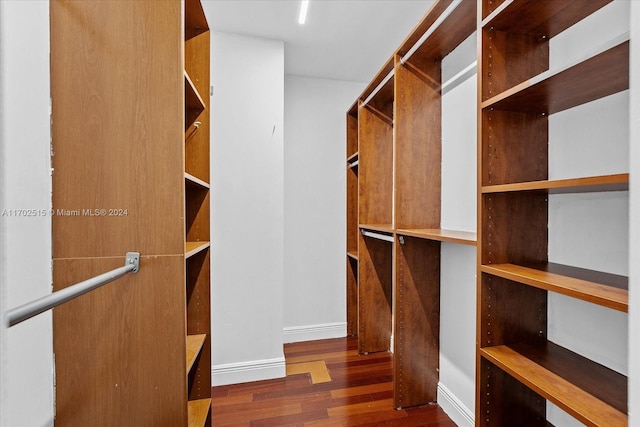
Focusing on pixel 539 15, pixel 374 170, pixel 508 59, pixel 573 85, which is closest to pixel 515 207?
pixel 573 85

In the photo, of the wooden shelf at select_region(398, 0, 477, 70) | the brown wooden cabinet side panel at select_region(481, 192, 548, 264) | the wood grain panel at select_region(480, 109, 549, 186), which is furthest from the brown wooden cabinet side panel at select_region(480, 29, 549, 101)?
the brown wooden cabinet side panel at select_region(481, 192, 548, 264)

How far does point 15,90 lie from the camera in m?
0.87

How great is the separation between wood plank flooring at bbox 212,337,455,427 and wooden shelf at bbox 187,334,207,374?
74cm

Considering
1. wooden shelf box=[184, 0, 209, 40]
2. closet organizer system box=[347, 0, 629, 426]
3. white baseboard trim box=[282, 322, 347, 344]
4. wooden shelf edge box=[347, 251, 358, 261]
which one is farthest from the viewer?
white baseboard trim box=[282, 322, 347, 344]

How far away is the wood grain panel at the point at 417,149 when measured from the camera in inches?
76.9

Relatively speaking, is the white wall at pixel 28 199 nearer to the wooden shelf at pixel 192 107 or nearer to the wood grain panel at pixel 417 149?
the wooden shelf at pixel 192 107

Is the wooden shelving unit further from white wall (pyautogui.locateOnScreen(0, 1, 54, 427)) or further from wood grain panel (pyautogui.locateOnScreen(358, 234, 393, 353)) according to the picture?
wood grain panel (pyautogui.locateOnScreen(358, 234, 393, 353))

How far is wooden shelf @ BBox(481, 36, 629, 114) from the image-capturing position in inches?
32.4

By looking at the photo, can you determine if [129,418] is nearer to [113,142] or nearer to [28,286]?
[28,286]

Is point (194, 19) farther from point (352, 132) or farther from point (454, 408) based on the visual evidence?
point (454, 408)

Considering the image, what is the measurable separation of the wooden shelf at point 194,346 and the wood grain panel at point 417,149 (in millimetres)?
1268

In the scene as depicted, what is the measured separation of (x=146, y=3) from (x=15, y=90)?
0.49m

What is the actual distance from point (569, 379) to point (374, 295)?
6.14ft

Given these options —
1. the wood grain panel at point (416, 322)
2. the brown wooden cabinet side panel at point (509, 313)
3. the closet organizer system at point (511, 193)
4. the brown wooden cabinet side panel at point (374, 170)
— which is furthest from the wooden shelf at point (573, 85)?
the brown wooden cabinet side panel at point (374, 170)
